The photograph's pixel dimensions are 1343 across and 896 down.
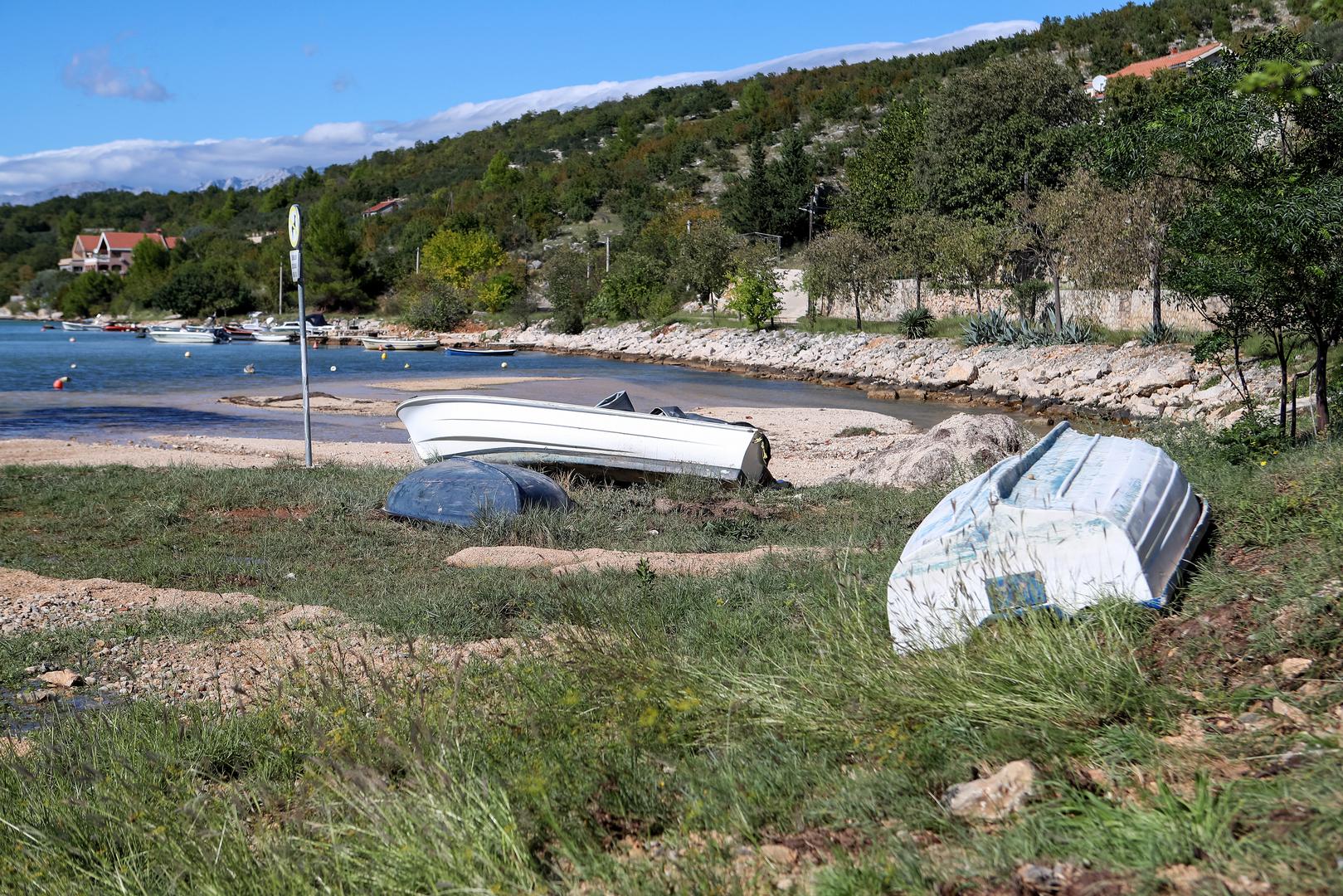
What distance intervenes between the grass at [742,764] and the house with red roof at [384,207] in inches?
4614

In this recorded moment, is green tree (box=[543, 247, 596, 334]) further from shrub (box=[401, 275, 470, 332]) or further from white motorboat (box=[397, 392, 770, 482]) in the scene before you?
white motorboat (box=[397, 392, 770, 482])

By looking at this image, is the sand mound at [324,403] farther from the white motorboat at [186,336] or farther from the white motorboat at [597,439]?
the white motorboat at [186,336]

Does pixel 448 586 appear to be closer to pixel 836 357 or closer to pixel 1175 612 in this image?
pixel 1175 612

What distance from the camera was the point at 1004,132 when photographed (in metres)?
49.2

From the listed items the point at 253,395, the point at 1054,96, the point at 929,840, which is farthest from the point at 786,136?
the point at 929,840

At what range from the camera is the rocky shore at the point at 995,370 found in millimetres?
26219

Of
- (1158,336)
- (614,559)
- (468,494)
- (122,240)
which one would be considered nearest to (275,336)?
(1158,336)

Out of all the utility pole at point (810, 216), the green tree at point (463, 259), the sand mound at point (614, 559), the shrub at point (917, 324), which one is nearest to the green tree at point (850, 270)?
the shrub at point (917, 324)

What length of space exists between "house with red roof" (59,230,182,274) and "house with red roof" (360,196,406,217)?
2361cm

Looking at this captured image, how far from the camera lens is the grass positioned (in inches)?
115

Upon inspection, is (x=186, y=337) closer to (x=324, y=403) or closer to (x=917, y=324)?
(x=324, y=403)

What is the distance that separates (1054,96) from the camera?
4931cm

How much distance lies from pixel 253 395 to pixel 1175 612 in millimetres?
33991

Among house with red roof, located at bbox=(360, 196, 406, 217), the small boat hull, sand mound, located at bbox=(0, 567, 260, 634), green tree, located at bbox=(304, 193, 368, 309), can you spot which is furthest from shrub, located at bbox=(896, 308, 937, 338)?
house with red roof, located at bbox=(360, 196, 406, 217)
